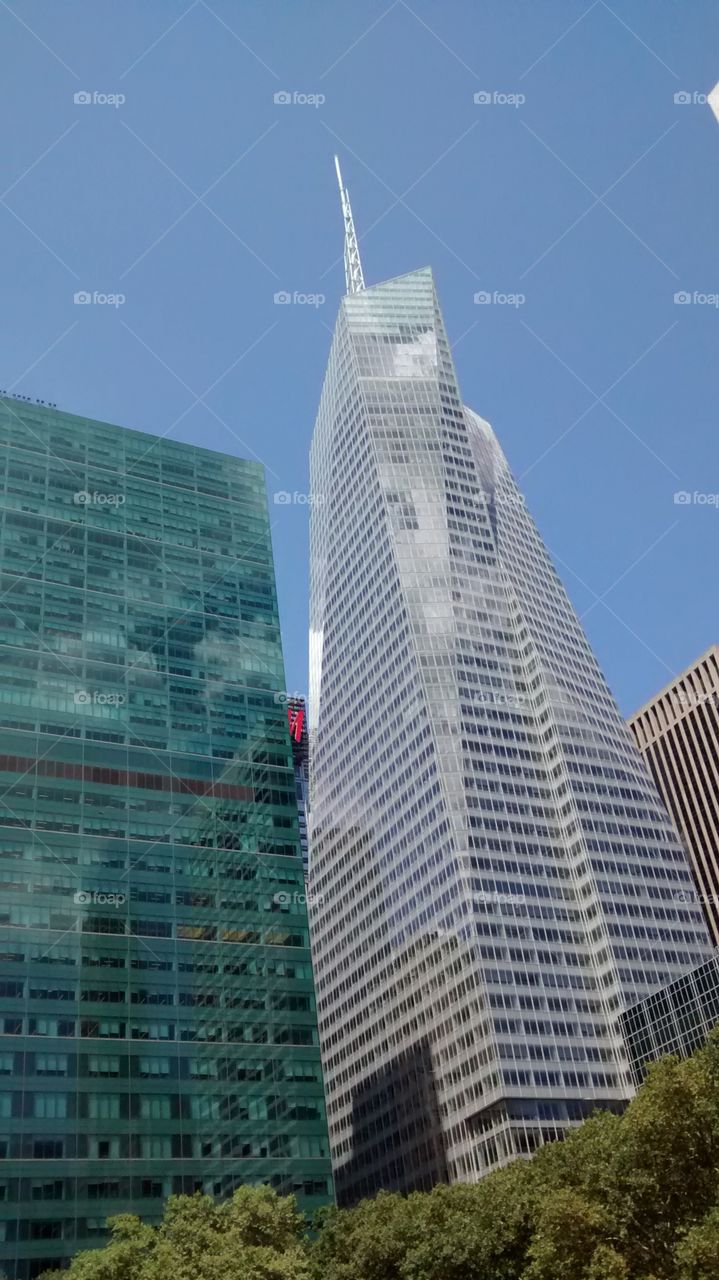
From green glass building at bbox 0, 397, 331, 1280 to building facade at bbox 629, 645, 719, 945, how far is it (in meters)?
89.2

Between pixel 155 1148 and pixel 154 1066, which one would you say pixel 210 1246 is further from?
pixel 154 1066

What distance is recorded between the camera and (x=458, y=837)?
143 meters

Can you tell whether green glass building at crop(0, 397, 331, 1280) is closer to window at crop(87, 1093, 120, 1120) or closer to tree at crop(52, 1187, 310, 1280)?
window at crop(87, 1093, 120, 1120)

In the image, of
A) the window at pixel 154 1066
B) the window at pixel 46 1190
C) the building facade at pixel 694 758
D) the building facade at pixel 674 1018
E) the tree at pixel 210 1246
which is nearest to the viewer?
the tree at pixel 210 1246

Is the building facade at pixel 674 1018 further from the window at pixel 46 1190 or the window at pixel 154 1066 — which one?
the window at pixel 46 1190

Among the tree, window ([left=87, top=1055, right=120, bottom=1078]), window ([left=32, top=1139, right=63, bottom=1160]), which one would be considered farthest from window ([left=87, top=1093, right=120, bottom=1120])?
A: the tree

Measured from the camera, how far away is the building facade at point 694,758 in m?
182

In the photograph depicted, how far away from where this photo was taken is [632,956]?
14112 cm

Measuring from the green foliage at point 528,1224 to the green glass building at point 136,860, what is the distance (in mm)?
14075

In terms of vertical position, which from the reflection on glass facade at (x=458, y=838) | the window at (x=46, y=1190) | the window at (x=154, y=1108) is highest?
the reflection on glass facade at (x=458, y=838)

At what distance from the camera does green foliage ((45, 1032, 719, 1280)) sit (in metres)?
47.9

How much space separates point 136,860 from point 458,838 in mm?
53204

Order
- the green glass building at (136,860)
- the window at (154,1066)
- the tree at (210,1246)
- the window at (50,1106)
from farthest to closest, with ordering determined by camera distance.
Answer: the window at (154,1066) < the green glass building at (136,860) < the window at (50,1106) < the tree at (210,1246)

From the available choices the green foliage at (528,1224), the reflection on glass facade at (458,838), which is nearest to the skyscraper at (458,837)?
the reflection on glass facade at (458,838)
